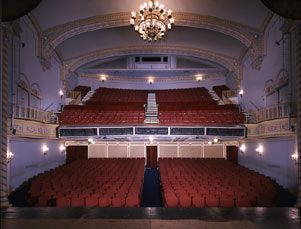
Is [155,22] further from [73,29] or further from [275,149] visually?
[275,149]

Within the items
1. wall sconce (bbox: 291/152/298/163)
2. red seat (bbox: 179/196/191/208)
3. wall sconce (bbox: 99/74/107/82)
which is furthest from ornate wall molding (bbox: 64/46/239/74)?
red seat (bbox: 179/196/191/208)

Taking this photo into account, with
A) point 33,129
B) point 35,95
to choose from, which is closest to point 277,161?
point 33,129

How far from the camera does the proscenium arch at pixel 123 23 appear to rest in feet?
30.6

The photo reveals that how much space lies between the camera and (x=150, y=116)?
38.2 feet

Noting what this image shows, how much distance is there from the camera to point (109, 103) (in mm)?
14328

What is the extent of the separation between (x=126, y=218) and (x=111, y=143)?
35.0 feet

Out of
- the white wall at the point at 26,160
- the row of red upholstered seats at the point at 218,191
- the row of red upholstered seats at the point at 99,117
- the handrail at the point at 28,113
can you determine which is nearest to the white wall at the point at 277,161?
the row of red upholstered seats at the point at 218,191

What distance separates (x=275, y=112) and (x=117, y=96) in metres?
10.8

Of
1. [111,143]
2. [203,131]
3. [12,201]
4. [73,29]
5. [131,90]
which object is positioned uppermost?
[73,29]

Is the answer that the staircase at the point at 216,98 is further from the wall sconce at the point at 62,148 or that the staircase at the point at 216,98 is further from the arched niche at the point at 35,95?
the arched niche at the point at 35,95

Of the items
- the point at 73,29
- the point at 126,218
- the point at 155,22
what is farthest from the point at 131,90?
the point at 126,218

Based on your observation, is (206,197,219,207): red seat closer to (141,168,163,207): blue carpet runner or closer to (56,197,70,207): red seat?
(141,168,163,207): blue carpet runner

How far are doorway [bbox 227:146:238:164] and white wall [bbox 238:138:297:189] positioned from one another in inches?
96.4

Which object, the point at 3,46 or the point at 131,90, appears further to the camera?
the point at 131,90
